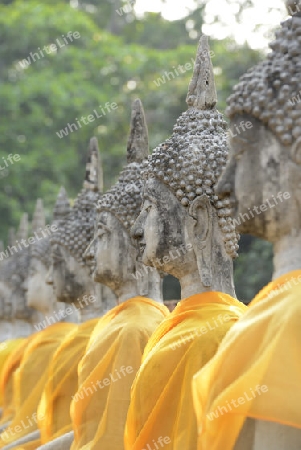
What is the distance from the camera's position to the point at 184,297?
18.6 ft

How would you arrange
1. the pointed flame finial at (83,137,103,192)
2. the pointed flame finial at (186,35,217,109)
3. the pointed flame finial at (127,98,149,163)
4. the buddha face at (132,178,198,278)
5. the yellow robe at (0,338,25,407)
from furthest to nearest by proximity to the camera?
1. the yellow robe at (0,338,25,407)
2. the pointed flame finial at (83,137,103,192)
3. the pointed flame finial at (127,98,149,163)
4. the pointed flame finial at (186,35,217,109)
5. the buddha face at (132,178,198,278)

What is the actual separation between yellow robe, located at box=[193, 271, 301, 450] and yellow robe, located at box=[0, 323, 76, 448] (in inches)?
194

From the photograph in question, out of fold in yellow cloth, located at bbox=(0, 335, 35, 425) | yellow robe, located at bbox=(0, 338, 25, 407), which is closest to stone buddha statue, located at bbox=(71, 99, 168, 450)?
fold in yellow cloth, located at bbox=(0, 335, 35, 425)

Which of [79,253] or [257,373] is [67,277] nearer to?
[79,253]

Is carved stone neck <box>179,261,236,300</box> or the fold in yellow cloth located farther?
the fold in yellow cloth

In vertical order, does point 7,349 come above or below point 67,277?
below

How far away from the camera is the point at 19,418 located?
28.0ft

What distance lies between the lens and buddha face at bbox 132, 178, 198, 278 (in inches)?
220

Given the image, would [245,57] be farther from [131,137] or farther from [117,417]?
[117,417]

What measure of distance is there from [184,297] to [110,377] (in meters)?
0.95

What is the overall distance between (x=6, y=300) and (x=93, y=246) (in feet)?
18.3
